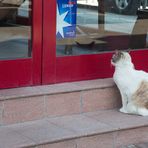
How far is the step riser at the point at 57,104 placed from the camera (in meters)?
4.75

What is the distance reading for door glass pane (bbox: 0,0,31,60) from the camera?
5000 mm

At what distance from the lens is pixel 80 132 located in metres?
4.60

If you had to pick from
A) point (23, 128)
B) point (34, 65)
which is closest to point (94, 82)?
point (34, 65)

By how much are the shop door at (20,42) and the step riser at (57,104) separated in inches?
12.5

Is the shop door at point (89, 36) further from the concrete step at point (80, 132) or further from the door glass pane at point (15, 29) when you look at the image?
the concrete step at point (80, 132)

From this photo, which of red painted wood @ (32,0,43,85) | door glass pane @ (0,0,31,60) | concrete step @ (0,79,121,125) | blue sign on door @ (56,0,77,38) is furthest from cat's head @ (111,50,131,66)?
door glass pane @ (0,0,31,60)

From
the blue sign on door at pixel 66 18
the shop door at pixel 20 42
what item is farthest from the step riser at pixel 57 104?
the blue sign on door at pixel 66 18

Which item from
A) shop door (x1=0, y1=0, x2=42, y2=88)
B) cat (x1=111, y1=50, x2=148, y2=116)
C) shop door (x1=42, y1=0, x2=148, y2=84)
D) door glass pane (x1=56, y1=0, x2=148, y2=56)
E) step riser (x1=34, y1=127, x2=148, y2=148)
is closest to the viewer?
step riser (x1=34, y1=127, x2=148, y2=148)

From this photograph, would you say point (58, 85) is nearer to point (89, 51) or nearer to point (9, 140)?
point (89, 51)

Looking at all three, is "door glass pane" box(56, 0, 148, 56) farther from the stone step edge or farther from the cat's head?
the cat's head

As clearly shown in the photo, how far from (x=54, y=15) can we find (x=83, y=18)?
1.31 ft

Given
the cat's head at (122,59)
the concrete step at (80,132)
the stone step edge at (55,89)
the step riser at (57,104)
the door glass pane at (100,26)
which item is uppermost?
the door glass pane at (100,26)

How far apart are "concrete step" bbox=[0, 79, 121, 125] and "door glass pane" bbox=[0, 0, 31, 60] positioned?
38 cm

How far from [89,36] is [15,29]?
0.88 m
